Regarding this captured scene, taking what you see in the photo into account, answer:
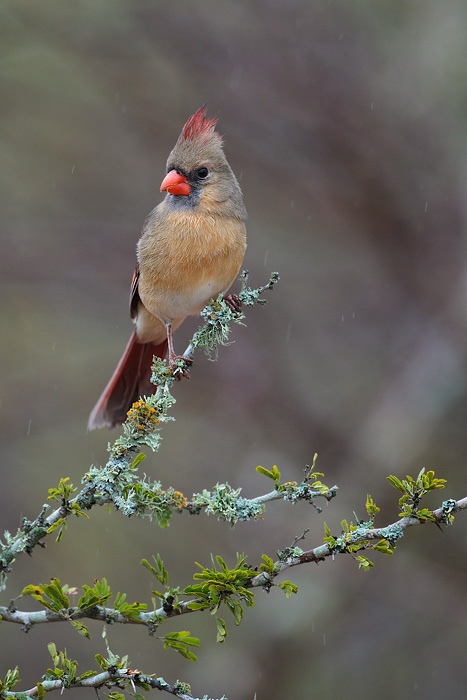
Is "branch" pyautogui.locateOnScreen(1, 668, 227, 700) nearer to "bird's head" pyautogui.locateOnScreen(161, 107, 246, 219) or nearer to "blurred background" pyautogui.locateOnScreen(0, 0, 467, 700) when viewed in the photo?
"bird's head" pyautogui.locateOnScreen(161, 107, 246, 219)

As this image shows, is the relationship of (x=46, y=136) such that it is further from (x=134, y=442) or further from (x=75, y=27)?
(x=134, y=442)

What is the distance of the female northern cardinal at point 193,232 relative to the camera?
303 cm

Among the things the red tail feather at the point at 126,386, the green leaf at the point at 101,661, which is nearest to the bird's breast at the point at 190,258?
the red tail feather at the point at 126,386

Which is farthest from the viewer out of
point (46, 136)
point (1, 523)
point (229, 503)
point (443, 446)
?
point (46, 136)

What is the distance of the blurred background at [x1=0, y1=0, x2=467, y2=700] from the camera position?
404cm

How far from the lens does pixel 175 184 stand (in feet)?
10.0

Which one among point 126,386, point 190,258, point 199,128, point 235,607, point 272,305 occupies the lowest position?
point 235,607

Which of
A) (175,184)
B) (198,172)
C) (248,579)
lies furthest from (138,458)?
(198,172)

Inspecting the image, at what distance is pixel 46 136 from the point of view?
5.57 metres

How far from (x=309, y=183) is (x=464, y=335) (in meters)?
1.32

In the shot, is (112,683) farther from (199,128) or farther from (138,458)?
(199,128)

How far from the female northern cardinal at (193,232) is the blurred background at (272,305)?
1469mm

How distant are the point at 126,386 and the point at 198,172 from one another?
1.06 metres

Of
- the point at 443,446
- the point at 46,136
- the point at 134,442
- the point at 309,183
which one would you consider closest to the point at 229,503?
the point at 134,442
